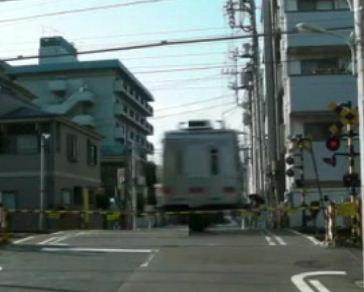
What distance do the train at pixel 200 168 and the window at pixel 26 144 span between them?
18.9 m

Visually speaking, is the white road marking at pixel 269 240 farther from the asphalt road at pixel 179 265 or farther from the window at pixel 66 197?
the window at pixel 66 197

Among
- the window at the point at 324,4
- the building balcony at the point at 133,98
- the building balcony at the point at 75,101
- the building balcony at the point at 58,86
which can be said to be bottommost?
the window at the point at 324,4

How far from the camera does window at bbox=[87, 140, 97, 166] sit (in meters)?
50.3

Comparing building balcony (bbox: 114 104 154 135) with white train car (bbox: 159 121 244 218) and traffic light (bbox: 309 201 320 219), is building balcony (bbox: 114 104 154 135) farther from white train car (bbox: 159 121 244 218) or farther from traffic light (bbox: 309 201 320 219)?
white train car (bbox: 159 121 244 218)

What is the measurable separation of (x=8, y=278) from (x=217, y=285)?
446 cm

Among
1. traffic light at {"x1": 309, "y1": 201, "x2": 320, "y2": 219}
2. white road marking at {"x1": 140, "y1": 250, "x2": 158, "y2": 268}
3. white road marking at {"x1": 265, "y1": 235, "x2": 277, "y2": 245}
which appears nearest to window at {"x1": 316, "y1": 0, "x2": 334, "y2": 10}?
traffic light at {"x1": 309, "y1": 201, "x2": 320, "y2": 219}

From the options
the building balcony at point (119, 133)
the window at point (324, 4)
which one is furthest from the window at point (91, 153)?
the building balcony at point (119, 133)

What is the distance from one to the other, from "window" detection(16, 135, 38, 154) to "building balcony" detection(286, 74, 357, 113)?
14652 millimetres

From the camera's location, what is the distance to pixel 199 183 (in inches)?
997

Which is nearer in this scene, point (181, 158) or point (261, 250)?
point (261, 250)

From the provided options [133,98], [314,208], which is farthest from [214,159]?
[133,98]

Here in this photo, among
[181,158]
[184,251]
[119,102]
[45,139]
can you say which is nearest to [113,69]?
[119,102]

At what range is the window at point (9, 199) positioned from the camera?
4250 cm

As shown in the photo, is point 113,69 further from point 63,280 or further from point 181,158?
point 63,280
